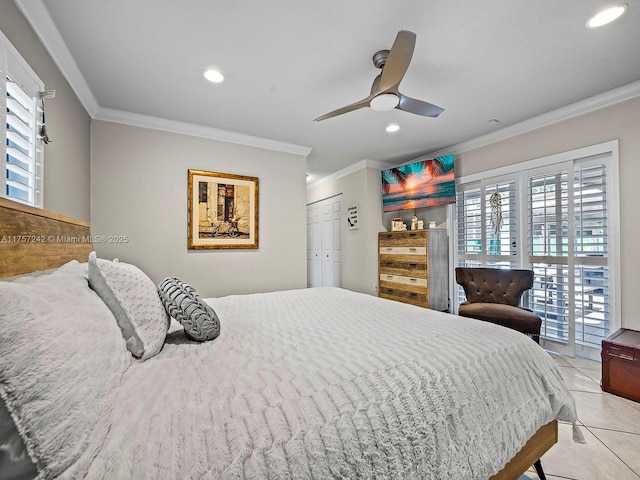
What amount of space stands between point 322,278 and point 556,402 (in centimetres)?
469

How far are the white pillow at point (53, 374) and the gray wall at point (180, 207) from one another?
2420mm

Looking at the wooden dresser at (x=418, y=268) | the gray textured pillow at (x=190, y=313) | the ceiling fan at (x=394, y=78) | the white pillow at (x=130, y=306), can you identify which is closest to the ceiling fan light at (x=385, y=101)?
the ceiling fan at (x=394, y=78)

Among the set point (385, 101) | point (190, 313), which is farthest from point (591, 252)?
point (190, 313)

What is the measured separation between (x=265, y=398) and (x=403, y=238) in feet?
11.9

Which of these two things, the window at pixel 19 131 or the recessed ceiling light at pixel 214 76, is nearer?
the window at pixel 19 131

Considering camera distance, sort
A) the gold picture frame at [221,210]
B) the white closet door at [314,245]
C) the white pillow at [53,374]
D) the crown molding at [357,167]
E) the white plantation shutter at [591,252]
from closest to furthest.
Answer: the white pillow at [53,374] → the white plantation shutter at [591,252] → the gold picture frame at [221,210] → the crown molding at [357,167] → the white closet door at [314,245]

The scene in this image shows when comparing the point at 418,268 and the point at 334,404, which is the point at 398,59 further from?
the point at 418,268

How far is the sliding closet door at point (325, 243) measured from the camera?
17.5 feet

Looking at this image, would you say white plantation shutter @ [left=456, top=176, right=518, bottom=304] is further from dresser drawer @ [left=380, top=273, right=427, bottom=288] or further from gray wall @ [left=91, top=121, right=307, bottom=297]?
gray wall @ [left=91, top=121, right=307, bottom=297]

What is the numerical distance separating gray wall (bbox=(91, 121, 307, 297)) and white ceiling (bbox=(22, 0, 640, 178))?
14.5 inches

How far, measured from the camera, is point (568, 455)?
1.57 meters

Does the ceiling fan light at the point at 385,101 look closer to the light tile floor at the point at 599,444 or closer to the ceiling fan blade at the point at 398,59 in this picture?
the ceiling fan blade at the point at 398,59

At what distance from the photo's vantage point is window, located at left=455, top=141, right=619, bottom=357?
2652mm

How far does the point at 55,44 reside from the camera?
184 cm
